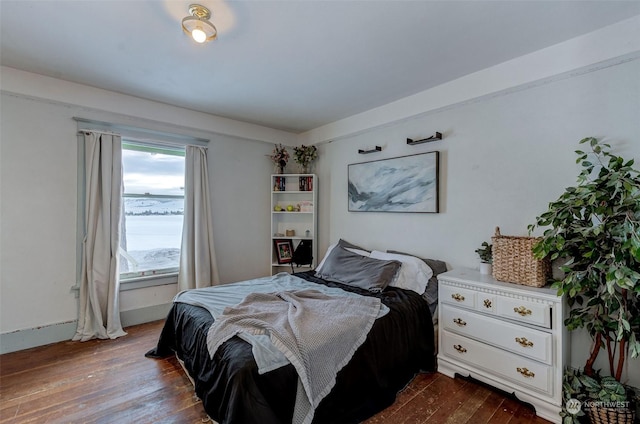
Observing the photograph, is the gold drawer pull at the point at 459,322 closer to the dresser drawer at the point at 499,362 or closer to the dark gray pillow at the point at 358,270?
the dresser drawer at the point at 499,362

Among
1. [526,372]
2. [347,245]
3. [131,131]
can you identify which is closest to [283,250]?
[347,245]

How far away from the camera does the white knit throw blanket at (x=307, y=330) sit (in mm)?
1580

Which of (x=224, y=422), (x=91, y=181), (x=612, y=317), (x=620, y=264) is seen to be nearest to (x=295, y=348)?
(x=224, y=422)

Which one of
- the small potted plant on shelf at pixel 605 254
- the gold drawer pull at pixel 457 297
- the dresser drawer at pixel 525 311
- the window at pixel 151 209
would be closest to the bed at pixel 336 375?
the gold drawer pull at pixel 457 297

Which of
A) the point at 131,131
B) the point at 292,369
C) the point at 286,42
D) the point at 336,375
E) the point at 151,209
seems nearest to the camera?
the point at 292,369

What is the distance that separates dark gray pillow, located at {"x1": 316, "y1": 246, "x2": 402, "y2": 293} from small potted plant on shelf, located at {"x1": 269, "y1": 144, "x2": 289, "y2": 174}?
5.29ft

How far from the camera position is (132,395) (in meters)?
1.98

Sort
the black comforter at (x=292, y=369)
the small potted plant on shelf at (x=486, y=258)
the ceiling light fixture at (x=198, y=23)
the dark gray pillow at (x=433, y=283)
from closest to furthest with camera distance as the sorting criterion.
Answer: the black comforter at (x=292, y=369), the ceiling light fixture at (x=198, y=23), the small potted plant on shelf at (x=486, y=258), the dark gray pillow at (x=433, y=283)

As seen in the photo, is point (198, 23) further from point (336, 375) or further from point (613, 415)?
point (613, 415)

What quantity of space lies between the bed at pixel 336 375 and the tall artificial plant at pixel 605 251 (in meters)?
0.98

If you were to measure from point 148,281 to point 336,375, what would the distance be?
8.62ft

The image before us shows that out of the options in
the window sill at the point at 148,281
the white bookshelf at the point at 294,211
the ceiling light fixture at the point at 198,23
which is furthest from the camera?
the white bookshelf at the point at 294,211

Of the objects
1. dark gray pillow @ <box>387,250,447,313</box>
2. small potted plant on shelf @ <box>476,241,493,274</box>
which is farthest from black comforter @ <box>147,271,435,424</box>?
small potted plant on shelf @ <box>476,241,493,274</box>

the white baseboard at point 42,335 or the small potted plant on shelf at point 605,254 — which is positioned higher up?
the small potted plant on shelf at point 605,254
